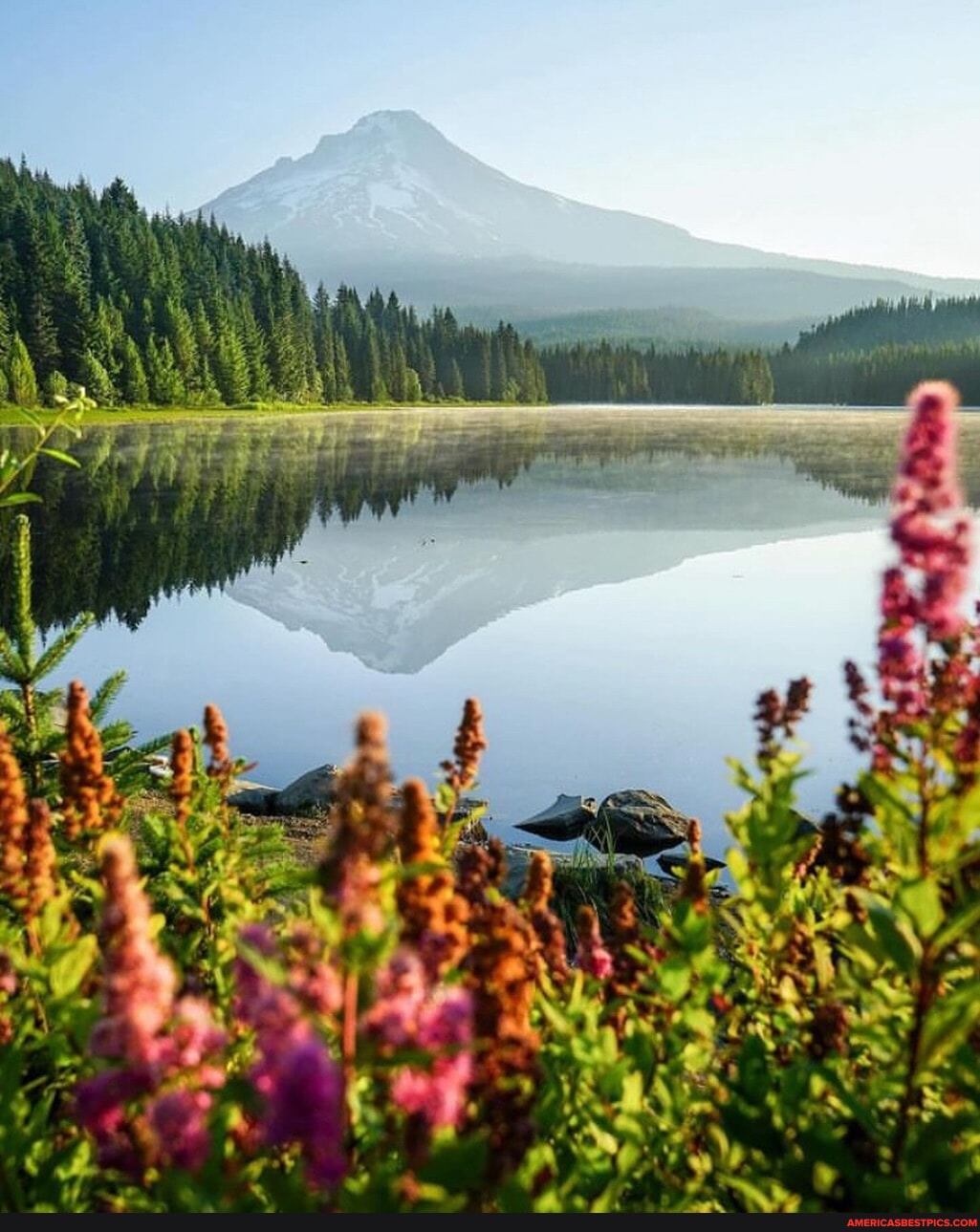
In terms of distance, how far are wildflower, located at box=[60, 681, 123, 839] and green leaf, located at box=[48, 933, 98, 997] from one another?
79cm

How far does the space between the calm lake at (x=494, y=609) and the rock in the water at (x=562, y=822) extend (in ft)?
Result: 0.67

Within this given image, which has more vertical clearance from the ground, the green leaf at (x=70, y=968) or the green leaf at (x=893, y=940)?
the green leaf at (x=893, y=940)

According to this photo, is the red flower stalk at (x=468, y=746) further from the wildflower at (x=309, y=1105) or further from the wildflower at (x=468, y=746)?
the wildflower at (x=309, y=1105)

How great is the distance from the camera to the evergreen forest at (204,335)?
10475 centimetres

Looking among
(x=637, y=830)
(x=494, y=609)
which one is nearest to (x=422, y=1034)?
(x=637, y=830)

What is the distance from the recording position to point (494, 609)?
2105 cm

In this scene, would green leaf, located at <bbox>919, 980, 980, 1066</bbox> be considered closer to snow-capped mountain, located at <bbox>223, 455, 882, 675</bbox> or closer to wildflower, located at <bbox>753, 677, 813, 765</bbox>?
wildflower, located at <bbox>753, 677, 813, 765</bbox>

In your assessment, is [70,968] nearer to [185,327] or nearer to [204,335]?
[185,327]

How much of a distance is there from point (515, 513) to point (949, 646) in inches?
1272

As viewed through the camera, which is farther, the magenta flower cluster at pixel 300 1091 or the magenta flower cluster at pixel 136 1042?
the magenta flower cluster at pixel 136 1042

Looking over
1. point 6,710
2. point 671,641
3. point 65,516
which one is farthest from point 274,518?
point 6,710

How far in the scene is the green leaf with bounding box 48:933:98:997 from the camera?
9.20 ft

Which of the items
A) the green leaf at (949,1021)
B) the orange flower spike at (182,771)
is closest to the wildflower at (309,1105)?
the green leaf at (949,1021)

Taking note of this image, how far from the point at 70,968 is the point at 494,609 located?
60.1ft
